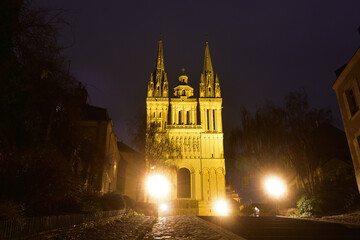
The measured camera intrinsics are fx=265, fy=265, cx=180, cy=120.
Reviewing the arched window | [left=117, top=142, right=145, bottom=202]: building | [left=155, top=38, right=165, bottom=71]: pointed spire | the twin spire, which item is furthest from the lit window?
[left=155, top=38, right=165, bottom=71]: pointed spire

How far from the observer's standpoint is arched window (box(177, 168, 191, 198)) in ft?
154

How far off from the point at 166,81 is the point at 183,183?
2062 centimetres

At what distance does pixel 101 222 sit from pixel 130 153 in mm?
41474

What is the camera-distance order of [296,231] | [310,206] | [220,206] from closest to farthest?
[296,231]
[310,206]
[220,206]

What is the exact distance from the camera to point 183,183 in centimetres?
4744

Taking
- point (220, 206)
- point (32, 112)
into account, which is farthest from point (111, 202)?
point (220, 206)

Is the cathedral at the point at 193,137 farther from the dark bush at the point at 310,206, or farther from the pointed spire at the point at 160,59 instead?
the dark bush at the point at 310,206

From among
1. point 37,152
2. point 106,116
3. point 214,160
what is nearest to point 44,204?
point 37,152

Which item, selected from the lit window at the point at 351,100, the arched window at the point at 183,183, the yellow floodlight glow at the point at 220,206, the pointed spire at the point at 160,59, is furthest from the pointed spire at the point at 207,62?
the lit window at the point at 351,100

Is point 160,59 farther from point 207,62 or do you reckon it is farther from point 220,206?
point 220,206

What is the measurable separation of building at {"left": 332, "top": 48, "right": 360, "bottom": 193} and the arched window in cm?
3517

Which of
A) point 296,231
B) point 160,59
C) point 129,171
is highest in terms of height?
point 160,59

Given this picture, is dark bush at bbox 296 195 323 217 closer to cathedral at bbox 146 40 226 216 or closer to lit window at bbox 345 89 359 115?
lit window at bbox 345 89 359 115

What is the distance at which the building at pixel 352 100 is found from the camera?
12.8 m
